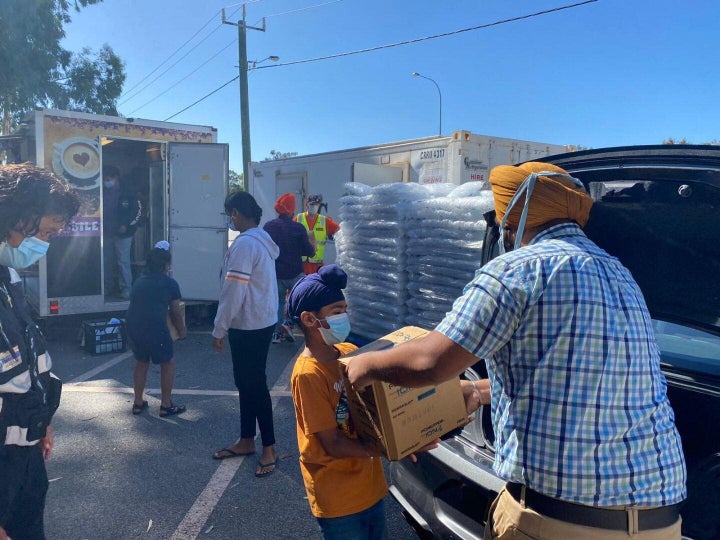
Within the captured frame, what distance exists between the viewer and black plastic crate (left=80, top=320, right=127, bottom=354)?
705 centimetres

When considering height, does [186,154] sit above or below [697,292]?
above

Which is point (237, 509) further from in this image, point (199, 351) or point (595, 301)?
point (199, 351)

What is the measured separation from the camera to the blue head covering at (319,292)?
7.07 feet

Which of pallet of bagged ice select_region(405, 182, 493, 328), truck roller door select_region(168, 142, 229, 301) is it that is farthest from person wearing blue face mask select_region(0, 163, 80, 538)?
truck roller door select_region(168, 142, 229, 301)

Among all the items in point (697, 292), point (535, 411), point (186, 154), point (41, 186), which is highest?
point (186, 154)

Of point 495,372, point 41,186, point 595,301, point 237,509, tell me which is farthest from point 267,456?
point 595,301

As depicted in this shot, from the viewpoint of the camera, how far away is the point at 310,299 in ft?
7.07

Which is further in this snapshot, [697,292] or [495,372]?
[697,292]

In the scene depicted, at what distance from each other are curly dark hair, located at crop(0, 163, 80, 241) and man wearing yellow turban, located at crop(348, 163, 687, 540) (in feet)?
5.26

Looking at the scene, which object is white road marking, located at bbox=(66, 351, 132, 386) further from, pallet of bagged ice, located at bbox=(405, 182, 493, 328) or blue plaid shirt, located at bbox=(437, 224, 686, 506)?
blue plaid shirt, located at bbox=(437, 224, 686, 506)

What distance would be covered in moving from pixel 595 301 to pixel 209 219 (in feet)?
24.5

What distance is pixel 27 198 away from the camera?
6.82 ft

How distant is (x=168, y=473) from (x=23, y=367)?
224cm

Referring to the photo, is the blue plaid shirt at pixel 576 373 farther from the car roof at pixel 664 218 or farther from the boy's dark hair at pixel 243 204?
the boy's dark hair at pixel 243 204
